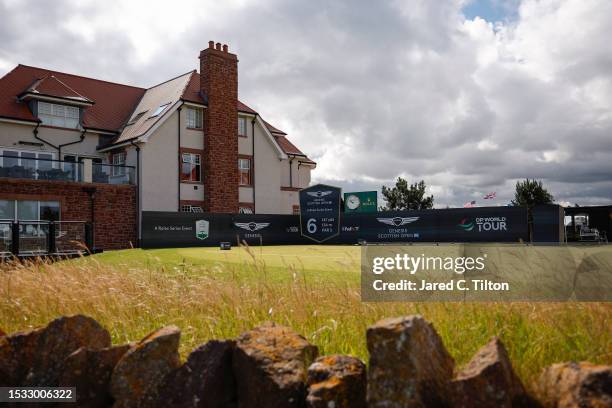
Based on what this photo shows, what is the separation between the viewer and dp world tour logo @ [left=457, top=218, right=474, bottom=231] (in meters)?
33.3

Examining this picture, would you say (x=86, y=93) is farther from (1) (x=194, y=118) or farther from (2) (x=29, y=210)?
(2) (x=29, y=210)

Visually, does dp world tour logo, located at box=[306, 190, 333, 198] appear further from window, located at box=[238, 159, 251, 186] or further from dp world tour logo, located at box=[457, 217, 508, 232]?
dp world tour logo, located at box=[457, 217, 508, 232]

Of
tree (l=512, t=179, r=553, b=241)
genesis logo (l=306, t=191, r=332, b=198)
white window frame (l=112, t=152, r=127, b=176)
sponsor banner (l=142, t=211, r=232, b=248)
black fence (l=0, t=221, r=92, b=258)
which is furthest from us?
tree (l=512, t=179, r=553, b=241)

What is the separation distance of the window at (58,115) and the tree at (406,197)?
5105 cm

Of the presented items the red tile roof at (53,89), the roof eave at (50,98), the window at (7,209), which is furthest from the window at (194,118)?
the window at (7,209)

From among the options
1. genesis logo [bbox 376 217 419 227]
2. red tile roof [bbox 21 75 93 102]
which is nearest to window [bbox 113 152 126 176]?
red tile roof [bbox 21 75 93 102]

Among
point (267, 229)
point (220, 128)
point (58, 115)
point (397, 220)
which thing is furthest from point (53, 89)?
point (397, 220)

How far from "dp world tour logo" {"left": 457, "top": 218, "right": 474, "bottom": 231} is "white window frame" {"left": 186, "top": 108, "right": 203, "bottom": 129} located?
723 inches

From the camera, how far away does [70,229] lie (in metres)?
24.2

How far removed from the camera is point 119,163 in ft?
124

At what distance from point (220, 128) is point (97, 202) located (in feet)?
31.6

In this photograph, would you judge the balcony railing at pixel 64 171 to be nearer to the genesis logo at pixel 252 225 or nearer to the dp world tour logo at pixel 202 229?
the dp world tour logo at pixel 202 229

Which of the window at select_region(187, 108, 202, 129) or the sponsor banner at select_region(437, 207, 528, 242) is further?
the window at select_region(187, 108, 202, 129)

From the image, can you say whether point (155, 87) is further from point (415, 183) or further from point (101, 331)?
point (415, 183)
